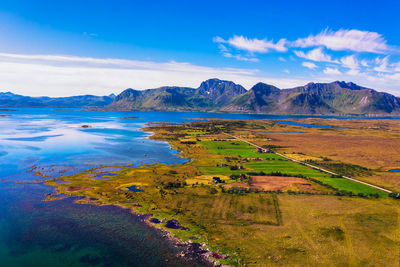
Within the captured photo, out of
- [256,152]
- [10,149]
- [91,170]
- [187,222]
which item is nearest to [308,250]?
[187,222]

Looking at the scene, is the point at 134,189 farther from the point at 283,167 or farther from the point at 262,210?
the point at 283,167

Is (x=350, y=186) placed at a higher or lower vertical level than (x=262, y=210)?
higher

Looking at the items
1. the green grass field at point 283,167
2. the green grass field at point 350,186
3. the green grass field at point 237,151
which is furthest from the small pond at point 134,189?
the green grass field at point 350,186

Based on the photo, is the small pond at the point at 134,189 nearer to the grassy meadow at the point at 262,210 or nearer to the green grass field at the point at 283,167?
the grassy meadow at the point at 262,210

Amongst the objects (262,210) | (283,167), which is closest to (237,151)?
(283,167)

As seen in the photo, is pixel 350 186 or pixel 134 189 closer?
pixel 134 189

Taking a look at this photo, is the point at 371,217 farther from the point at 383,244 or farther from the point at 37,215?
the point at 37,215

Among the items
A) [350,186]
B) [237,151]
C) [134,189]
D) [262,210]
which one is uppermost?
[237,151]

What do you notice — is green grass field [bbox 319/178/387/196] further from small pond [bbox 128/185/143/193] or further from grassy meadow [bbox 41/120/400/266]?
small pond [bbox 128/185/143/193]

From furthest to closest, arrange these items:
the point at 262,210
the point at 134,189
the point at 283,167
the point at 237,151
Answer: the point at 237,151 → the point at 283,167 → the point at 134,189 → the point at 262,210
